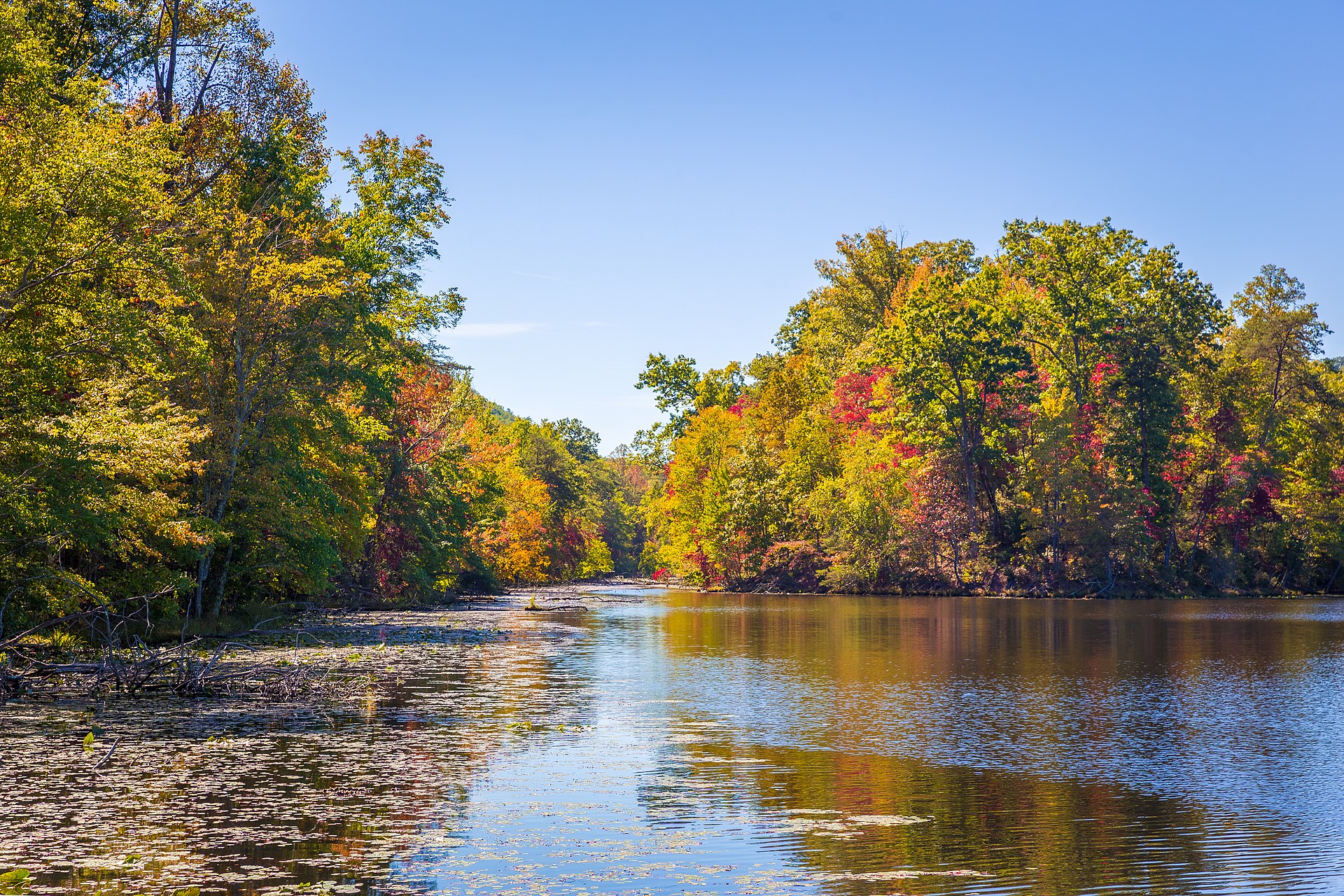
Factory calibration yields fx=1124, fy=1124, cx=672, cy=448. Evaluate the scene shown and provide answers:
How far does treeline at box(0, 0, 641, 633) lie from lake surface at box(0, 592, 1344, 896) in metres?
6.01

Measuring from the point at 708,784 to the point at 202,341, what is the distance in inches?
741

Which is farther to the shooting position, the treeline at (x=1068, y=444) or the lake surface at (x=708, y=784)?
the treeline at (x=1068, y=444)

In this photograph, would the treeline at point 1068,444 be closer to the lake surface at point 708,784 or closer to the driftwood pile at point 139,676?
the lake surface at point 708,784

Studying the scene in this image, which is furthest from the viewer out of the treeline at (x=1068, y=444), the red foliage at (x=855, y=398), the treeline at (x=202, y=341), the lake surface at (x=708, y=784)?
the red foliage at (x=855, y=398)

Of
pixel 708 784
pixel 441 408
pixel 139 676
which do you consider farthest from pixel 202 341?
pixel 441 408

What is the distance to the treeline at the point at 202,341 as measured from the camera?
22297 mm

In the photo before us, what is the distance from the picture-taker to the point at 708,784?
14.1 m

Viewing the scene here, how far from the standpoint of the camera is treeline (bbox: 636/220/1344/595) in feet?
229

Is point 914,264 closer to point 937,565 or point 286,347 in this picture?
point 937,565

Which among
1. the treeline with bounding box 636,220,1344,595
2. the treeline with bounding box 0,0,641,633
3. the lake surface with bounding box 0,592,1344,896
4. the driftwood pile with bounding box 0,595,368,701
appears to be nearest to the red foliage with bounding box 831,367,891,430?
the treeline with bounding box 636,220,1344,595

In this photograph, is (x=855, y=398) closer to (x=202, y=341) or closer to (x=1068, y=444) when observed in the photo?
(x=1068, y=444)

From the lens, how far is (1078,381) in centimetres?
7331

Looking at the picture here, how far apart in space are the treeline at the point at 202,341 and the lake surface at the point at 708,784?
6.01 meters

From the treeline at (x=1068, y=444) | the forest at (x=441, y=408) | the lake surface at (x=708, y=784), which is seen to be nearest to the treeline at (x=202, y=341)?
the forest at (x=441, y=408)
